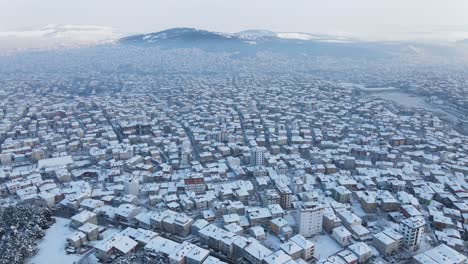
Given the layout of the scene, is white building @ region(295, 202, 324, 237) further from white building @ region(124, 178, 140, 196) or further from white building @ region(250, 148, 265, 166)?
white building @ region(124, 178, 140, 196)

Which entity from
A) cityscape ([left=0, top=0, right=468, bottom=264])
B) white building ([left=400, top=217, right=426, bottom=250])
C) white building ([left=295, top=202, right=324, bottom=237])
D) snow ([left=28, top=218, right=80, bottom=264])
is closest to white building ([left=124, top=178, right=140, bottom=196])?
cityscape ([left=0, top=0, right=468, bottom=264])

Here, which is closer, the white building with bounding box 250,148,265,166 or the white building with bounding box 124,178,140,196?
the white building with bounding box 124,178,140,196

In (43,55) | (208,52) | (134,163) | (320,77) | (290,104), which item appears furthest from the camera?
(208,52)

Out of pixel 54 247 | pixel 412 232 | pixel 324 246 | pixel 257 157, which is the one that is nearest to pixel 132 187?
pixel 54 247

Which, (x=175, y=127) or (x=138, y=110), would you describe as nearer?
(x=175, y=127)

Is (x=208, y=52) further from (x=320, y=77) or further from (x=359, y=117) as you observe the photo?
(x=359, y=117)

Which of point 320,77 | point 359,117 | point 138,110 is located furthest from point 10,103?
point 320,77
